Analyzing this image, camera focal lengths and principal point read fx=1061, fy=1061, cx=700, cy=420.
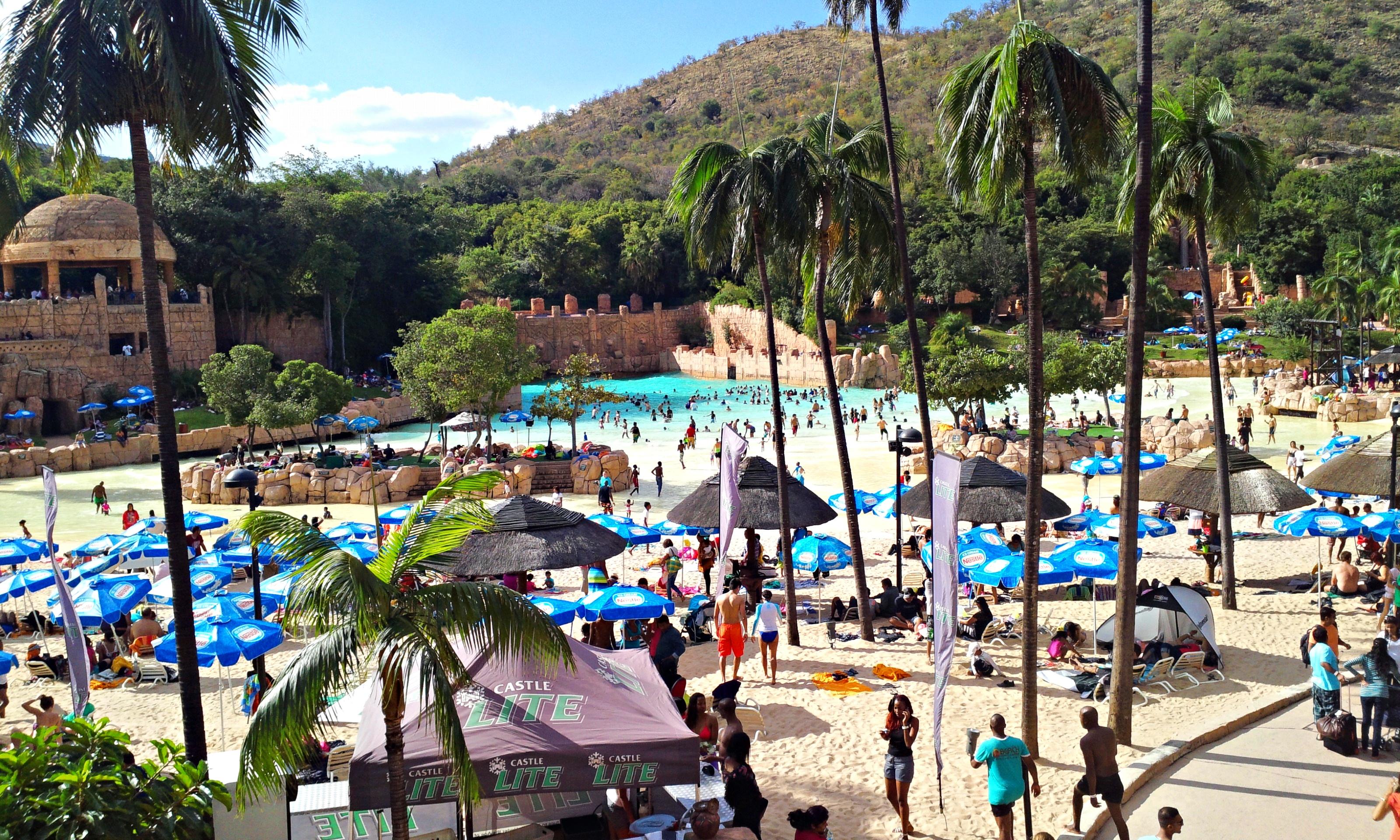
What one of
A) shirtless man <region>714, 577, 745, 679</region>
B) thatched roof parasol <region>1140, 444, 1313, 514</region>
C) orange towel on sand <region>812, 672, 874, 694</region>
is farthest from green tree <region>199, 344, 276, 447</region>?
thatched roof parasol <region>1140, 444, 1313, 514</region>

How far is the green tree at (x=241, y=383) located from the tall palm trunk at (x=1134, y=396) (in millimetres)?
32506

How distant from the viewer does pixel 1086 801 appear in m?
9.27

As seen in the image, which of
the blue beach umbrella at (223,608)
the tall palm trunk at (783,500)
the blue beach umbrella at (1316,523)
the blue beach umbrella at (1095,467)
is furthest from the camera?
the blue beach umbrella at (1095,467)

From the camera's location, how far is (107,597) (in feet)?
45.1

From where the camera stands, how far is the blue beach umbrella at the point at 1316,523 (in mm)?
15125

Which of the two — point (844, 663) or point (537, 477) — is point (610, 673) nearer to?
point (844, 663)

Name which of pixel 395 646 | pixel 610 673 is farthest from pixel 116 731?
pixel 610 673

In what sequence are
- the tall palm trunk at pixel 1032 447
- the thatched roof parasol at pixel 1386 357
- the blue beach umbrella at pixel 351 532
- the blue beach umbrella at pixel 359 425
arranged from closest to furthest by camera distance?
1. the tall palm trunk at pixel 1032 447
2. the blue beach umbrella at pixel 351 532
3. the thatched roof parasol at pixel 1386 357
4. the blue beach umbrella at pixel 359 425

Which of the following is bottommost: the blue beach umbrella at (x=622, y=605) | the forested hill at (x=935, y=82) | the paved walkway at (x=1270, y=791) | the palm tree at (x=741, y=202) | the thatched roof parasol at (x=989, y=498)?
the paved walkway at (x=1270, y=791)

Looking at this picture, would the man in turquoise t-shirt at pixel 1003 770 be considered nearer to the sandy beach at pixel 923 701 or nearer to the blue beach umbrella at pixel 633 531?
the sandy beach at pixel 923 701

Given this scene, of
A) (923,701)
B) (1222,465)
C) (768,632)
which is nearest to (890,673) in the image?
(923,701)

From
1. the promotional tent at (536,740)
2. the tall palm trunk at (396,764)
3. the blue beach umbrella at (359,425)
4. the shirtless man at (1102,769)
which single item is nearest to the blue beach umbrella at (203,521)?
the promotional tent at (536,740)

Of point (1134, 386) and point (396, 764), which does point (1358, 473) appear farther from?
point (396, 764)

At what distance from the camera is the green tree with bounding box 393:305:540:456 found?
115 feet
